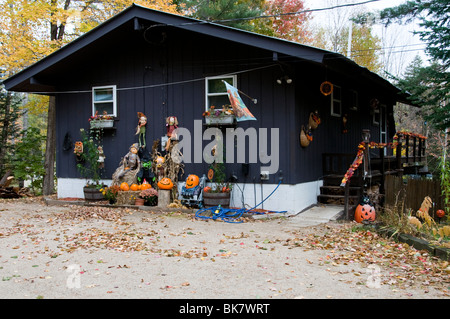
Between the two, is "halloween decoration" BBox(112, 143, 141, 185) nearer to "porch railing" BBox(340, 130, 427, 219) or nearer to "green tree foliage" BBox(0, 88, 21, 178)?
"porch railing" BBox(340, 130, 427, 219)

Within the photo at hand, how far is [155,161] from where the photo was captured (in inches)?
442

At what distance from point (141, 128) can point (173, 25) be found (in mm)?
3006

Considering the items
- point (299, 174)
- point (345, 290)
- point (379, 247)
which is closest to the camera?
point (345, 290)

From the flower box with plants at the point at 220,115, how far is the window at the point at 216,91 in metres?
0.29

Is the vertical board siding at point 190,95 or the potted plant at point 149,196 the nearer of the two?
the vertical board siding at point 190,95

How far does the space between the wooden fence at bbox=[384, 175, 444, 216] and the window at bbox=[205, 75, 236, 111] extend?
179 inches

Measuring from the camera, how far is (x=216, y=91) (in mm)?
10766

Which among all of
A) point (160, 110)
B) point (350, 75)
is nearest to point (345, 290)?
point (350, 75)

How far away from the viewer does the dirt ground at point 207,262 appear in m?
4.56

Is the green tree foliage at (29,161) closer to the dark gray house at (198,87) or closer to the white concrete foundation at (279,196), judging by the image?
the dark gray house at (198,87)

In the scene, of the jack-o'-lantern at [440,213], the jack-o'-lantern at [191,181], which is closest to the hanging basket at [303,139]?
the jack-o'-lantern at [191,181]

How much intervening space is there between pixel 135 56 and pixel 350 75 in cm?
606

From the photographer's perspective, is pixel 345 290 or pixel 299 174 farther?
pixel 299 174
